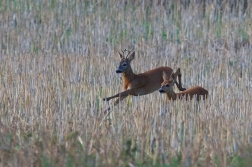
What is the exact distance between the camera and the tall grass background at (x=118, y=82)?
693 cm

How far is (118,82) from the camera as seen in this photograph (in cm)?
1191

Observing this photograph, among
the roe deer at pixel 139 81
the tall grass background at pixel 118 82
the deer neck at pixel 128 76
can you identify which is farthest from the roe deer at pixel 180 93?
the deer neck at pixel 128 76

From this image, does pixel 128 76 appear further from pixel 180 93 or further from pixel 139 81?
pixel 180 93

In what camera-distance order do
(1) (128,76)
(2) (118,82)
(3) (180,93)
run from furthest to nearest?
(2) (118,82)
(1) (128,76)
(3) (180,93)

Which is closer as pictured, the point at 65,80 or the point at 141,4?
the point at 65,80

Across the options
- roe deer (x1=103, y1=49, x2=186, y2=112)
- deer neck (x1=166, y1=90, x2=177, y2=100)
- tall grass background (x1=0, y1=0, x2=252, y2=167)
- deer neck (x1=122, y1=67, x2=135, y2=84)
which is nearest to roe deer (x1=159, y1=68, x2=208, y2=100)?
deer neck (x1=166, y1=90, x2=177, y2=100)

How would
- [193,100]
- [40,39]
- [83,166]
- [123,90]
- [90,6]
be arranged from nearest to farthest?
[83,166], [193,100], [123,90], [40,39], [90,6]

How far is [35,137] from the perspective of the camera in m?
7.66

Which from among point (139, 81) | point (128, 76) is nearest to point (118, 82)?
point (128, 76)

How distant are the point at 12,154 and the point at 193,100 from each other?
346 centimetres

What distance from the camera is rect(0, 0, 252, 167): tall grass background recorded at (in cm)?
693

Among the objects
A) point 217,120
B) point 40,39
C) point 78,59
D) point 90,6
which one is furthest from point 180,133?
point 90,6

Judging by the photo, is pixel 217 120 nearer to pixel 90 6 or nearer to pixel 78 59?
pixel 78 59

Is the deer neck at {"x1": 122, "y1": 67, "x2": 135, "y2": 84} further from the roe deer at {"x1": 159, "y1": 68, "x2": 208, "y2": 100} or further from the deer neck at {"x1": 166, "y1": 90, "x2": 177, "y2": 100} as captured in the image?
the deer neck at {"x1": 166, "y1": 90, "x2": 177, "y2": 100}
